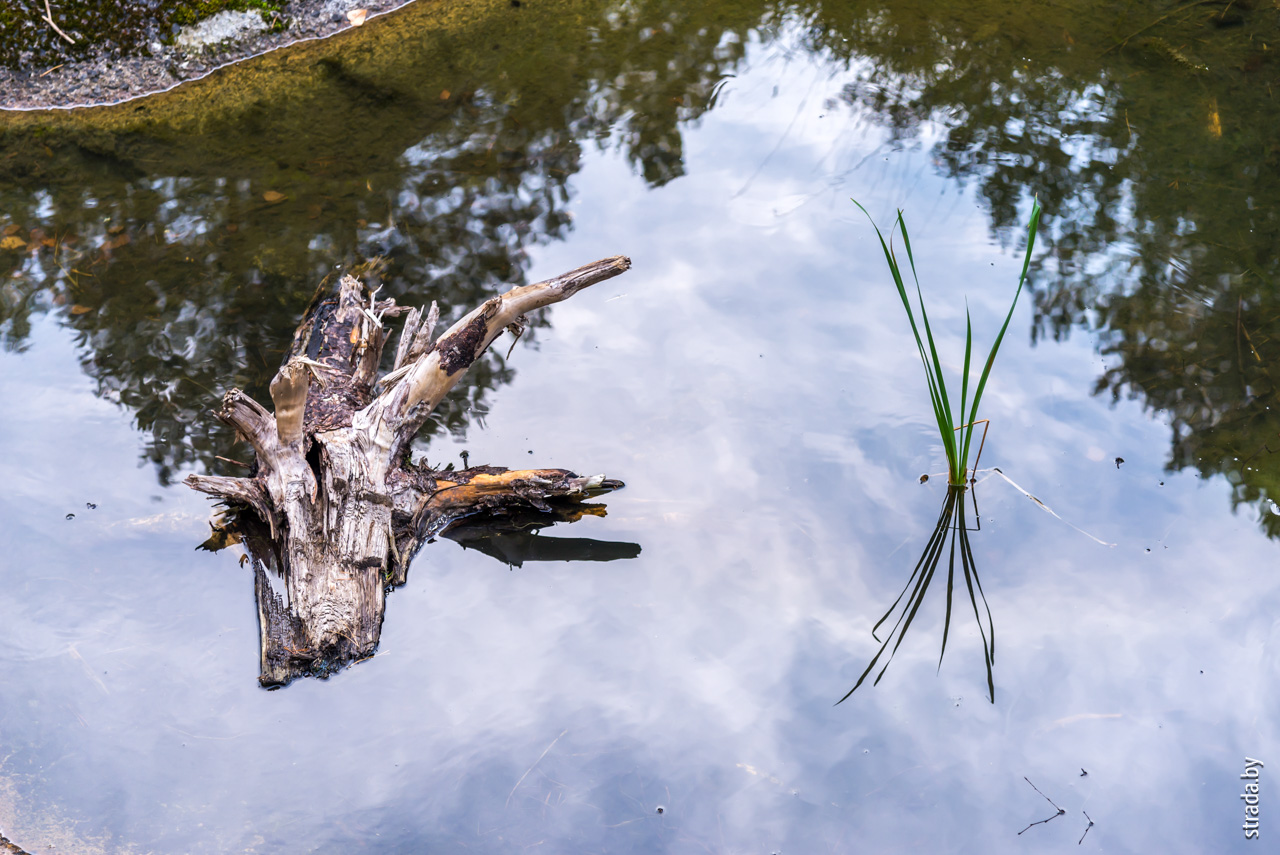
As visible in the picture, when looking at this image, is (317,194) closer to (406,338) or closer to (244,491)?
(406,338)

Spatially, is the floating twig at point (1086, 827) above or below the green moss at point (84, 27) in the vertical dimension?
below

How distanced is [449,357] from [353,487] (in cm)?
50

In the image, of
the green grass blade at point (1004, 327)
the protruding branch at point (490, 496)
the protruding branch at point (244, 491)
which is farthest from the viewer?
the protruding branch at point (490, 496)

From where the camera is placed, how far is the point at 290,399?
7.30ft

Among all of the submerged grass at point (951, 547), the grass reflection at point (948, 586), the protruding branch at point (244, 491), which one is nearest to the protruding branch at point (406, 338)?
the protruding branch at point (244, 491)

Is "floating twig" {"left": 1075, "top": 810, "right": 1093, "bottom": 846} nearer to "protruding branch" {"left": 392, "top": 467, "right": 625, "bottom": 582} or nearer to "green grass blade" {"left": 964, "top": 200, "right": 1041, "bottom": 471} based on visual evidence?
"green grass blade" {"left": 964, "top": 200, "right": 1041, "bottom": 471}

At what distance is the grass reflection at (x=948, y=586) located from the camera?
7.37 feet

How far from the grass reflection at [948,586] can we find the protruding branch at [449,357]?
1285 mm

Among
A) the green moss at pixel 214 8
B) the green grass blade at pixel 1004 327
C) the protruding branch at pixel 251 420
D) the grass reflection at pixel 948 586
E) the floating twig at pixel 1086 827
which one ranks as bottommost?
the floating twig at pixel 1086 827

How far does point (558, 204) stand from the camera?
12.2 feet

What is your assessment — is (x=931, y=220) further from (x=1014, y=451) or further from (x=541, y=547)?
(x=541, y=547)

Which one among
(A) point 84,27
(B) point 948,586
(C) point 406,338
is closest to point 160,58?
(A) point 84,27

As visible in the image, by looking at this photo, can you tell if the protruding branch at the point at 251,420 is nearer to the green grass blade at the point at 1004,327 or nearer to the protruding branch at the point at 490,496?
the protruding branch at the point at 490,496

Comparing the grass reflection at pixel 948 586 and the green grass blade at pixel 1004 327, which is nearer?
the green grass blade at pixel 1004 327
